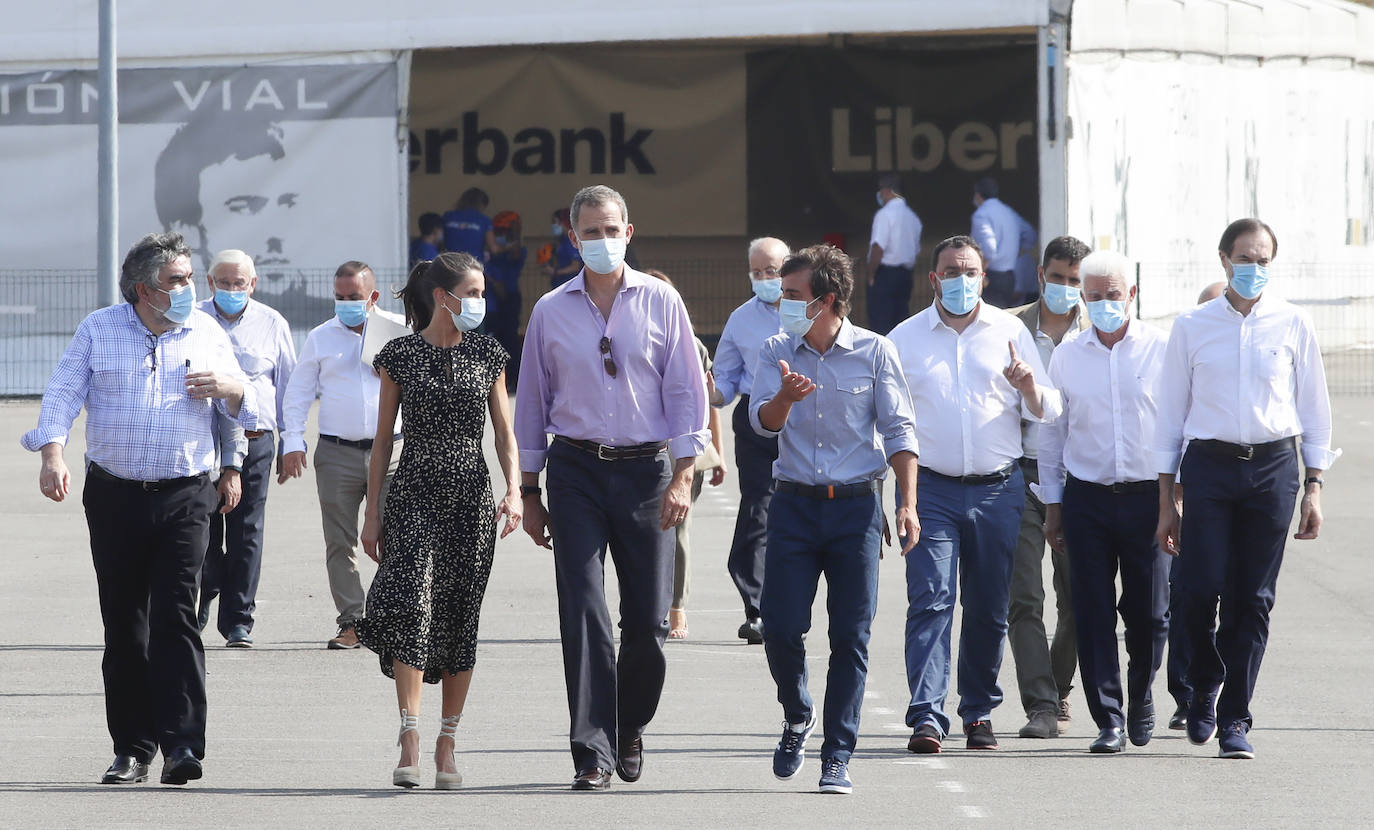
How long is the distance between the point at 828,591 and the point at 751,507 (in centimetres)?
A: 320

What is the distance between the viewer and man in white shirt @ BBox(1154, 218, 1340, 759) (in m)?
7.86

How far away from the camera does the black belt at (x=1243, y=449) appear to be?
784 centimetres

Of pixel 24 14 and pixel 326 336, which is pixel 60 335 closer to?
pixel 24 14

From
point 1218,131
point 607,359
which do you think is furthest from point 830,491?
point 1218,131

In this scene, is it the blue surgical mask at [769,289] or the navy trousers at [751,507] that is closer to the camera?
the navy trousers at [751,507]

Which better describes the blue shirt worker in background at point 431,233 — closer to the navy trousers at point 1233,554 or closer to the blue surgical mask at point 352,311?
the blue surgical mask at point 352,311

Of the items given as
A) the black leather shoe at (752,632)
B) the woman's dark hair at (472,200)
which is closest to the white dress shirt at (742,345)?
the black leather shoe at (752,632)

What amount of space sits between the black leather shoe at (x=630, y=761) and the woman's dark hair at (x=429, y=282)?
1600 mm

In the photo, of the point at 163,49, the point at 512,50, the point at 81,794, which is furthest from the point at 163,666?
the point at 512,50

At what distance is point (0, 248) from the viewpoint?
23703mm

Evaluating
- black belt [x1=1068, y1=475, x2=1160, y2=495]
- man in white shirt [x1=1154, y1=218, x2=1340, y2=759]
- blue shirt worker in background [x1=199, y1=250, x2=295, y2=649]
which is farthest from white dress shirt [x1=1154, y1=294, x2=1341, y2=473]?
blue shirt worker in background [x1=199, y1=250, x2=295, y2=649]

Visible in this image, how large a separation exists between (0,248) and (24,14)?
2603 millimetres

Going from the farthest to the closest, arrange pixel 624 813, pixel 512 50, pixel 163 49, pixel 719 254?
pixel 719 254 < pixel 512 50 < pixel 163 49 < pixel 624 813

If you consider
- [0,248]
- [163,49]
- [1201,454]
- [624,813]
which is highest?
[163,49]
